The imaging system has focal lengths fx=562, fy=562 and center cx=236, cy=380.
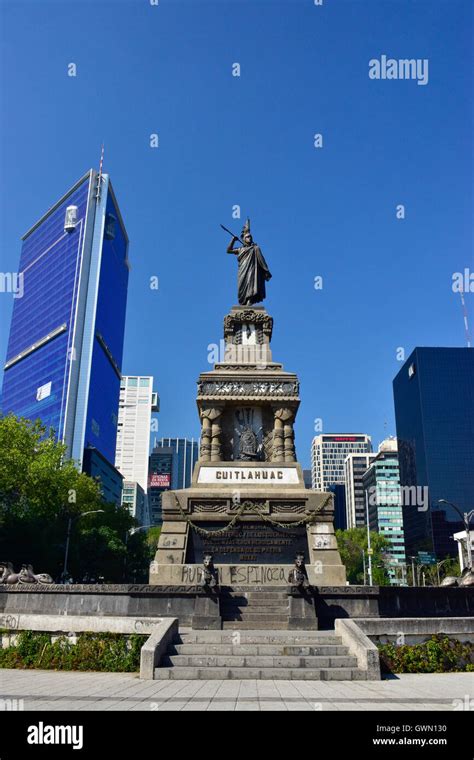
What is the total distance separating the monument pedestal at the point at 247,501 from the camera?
1988cm

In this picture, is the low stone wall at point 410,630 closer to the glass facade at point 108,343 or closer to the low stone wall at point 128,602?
the low stone wall at point 128,602

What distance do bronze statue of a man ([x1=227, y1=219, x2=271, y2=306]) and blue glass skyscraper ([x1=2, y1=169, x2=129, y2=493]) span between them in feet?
298

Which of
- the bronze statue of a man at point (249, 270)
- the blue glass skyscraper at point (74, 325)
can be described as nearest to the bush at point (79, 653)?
the bronze statue of a man at point (249, 270)

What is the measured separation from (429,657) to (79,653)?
888cm

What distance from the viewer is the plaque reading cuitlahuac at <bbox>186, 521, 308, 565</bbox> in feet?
67.1

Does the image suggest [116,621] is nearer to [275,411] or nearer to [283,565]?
[283,565]

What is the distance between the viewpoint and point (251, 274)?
96.2ft

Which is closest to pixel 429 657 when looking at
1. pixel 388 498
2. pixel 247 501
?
pixel 247 501

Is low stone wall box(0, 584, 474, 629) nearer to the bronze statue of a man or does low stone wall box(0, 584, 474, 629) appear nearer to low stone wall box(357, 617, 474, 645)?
low stone wall box(357, 617, 474, 645)

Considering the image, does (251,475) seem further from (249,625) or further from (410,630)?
(410,630)
